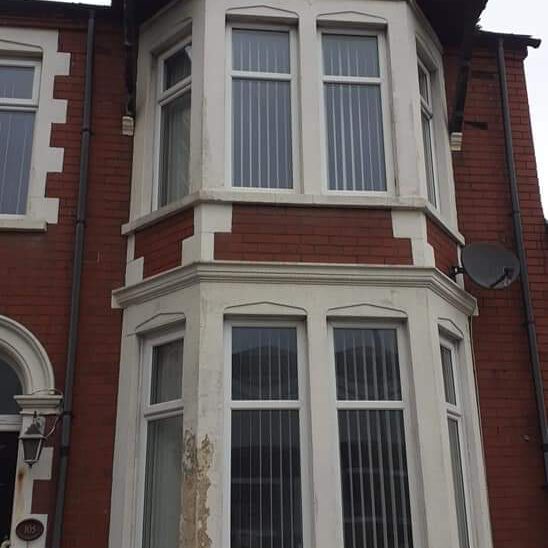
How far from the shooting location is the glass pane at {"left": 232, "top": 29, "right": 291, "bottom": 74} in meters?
7.29

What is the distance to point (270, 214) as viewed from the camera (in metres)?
6.61

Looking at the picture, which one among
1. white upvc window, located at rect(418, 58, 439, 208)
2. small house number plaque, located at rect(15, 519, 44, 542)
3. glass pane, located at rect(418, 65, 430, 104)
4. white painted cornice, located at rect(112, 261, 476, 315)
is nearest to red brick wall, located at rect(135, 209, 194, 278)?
white painted cornice, located at rect(112, 261, 476, 315)

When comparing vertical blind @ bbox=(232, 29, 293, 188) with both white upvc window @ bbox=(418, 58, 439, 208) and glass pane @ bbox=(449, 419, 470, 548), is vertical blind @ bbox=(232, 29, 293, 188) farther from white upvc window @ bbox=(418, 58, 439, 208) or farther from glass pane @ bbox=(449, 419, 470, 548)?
glass pane @ bbox=(449, 419, 470, 548)

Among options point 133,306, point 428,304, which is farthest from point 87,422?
point 428,304

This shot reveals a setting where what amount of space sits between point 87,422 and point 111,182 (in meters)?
2.29

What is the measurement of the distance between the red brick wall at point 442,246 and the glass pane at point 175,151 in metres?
2.26

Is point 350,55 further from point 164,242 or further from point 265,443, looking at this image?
point 265,443

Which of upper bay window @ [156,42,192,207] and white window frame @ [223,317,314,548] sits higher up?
upper bay window @ [156,42,192,207]

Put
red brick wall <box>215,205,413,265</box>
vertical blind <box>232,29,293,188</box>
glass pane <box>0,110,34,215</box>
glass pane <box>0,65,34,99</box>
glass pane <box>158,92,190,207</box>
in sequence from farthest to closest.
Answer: glass pane <box>0,65,34,99</box> < glass pane <box>0,110,34,215</box> < glass pane <box>158,92,190,207</box> < vertical blind <box>232,29,293,188</box> < red brick wall <box>215,205,413,265</box>

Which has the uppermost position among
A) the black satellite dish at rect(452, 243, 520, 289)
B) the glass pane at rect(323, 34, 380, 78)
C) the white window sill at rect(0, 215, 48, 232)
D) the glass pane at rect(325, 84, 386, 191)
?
the glass pane at rect(323, 34, 380, 78)

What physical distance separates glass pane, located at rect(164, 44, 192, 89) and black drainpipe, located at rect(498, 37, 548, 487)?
330cm

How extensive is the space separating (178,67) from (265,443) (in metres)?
3.90

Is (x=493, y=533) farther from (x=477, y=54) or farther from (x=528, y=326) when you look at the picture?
(x=477, y=54)

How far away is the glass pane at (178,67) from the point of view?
7.54m
